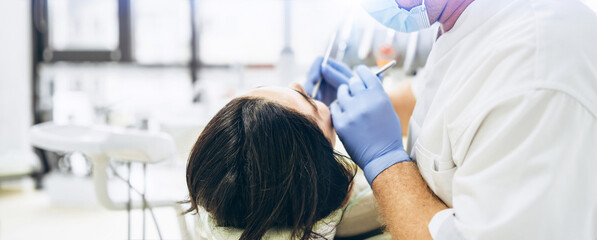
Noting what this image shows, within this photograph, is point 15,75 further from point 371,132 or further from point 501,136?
point 501,136

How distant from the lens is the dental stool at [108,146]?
3.02 feet

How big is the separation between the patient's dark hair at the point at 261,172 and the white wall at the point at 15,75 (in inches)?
145

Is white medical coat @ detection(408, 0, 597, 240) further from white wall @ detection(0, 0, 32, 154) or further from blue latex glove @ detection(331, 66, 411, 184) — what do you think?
white wall @ detection(0, 0, 32, 154)

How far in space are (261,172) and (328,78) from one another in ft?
1.70

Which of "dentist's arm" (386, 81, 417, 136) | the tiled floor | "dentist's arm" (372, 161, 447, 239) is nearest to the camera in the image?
"dentist's arm" (372, 161, 447, 239)

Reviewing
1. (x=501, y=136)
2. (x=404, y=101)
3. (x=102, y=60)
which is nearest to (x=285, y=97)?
(x=501, y=136)

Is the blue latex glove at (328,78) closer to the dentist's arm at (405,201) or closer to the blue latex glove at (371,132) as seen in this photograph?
the blue latex glove at (371,132)

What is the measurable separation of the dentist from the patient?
0.14 m

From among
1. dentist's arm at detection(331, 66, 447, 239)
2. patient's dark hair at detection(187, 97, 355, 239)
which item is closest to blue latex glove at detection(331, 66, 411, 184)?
dentist's arm at detection(331, 66, 447, 239)

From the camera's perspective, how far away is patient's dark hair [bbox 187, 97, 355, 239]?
0.76 m

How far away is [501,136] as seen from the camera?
635 mm

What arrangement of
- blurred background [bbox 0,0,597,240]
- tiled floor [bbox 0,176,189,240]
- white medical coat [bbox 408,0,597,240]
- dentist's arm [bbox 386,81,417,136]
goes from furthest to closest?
blurred background [bbox 0,0,597,240] → dentist's arm [bbox 386,81,417,136] → tiled floor [bbox 0,176,189,240] → white medical coat [bbox 408,0,597,240]

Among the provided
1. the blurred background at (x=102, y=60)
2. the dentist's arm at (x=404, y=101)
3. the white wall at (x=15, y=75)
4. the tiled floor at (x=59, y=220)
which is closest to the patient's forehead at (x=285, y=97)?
the tiled floor at (x=59, y=220)

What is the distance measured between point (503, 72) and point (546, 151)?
0.14 m
